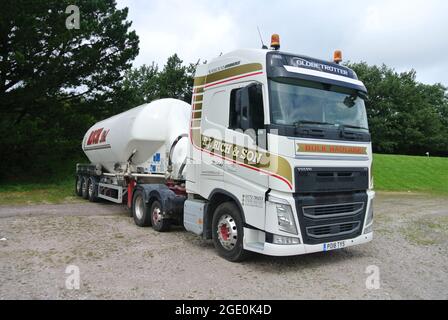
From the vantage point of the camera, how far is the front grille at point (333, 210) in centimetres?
585

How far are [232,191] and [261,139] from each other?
1091 millimetres

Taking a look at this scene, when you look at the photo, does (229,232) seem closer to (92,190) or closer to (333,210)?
(333,210)

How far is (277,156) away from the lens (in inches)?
224

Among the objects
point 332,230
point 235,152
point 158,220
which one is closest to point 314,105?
point 235,152

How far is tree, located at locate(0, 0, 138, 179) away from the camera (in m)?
16.3

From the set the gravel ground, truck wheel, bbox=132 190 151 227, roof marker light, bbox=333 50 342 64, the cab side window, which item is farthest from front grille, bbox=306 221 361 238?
truck wheel, bbox=132 190 151 227

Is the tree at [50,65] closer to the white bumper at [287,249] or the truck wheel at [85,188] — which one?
the truck wheel at [85,188]

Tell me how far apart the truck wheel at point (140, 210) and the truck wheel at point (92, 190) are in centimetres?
447

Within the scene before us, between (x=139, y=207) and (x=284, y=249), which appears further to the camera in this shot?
(x=139, y=207)

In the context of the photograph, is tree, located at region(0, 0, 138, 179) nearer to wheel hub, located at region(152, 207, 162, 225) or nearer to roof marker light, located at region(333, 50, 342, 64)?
wheel hub, located at region(152, 207, 162, 225)

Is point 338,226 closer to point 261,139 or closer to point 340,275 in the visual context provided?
point 340,275

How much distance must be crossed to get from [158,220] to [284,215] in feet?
13.3
